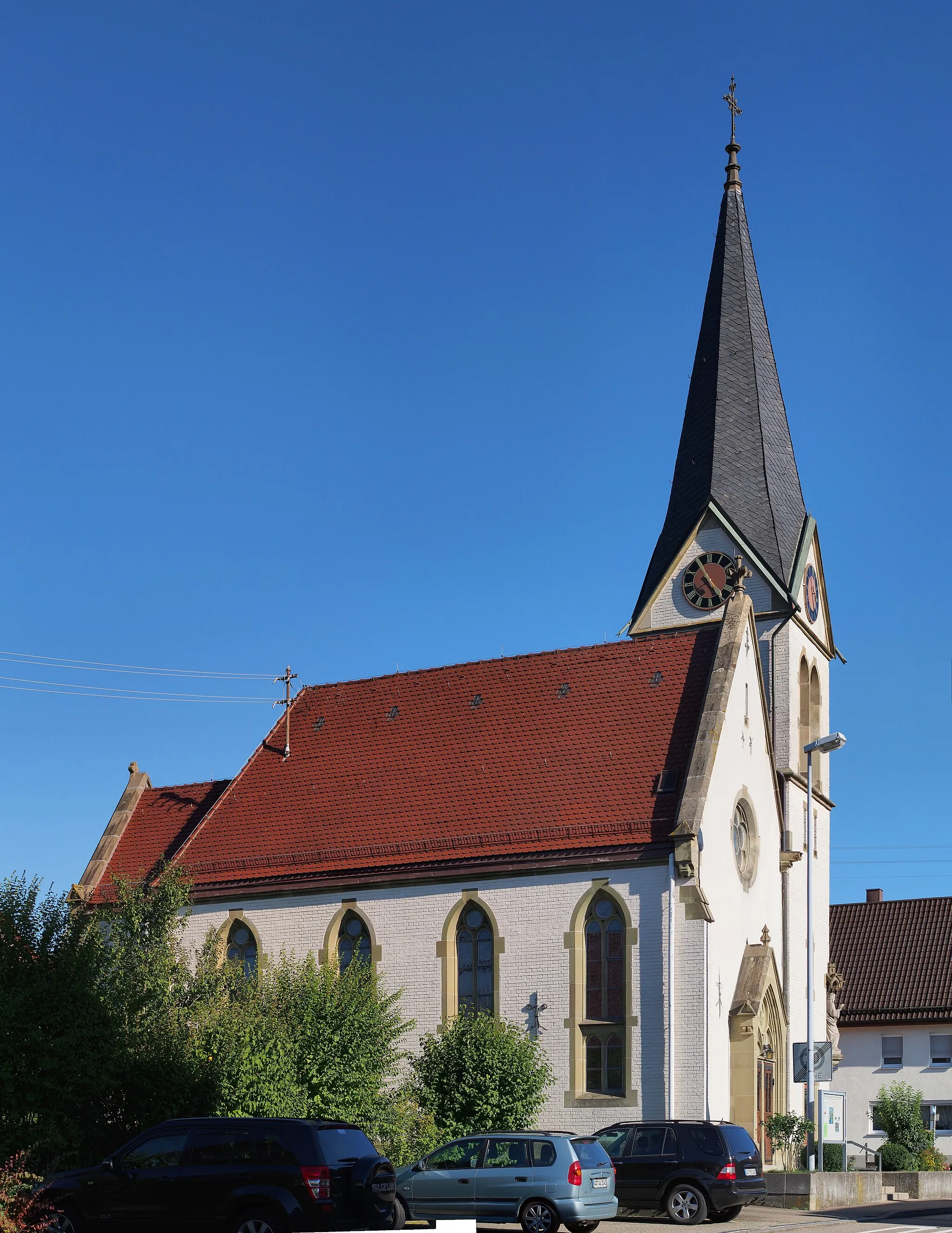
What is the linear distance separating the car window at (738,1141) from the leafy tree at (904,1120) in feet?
51.9

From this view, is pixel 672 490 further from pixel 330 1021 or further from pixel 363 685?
pixel 330 1021

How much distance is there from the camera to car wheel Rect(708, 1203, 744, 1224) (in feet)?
80.9

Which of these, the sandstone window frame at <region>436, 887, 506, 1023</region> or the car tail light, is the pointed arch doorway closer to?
the sandstone window frame at <region>436, 887, 506, 1023</region>

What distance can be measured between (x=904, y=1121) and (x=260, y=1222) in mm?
29667


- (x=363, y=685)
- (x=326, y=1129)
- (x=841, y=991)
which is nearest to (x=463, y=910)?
(x=363, y=685)

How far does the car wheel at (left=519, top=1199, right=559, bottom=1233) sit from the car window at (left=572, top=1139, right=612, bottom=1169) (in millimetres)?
748

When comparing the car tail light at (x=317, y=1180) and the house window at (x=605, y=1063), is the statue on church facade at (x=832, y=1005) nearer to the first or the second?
the house window at (x=605, y=1063)

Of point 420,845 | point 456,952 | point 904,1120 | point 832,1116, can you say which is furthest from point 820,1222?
point 904,1120

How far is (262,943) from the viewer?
36875 millimetres

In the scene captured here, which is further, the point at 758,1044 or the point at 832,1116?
the point at 758,1044

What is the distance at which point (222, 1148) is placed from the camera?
18328 mm

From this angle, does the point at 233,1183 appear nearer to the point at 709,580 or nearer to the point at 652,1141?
the point at 652,1141

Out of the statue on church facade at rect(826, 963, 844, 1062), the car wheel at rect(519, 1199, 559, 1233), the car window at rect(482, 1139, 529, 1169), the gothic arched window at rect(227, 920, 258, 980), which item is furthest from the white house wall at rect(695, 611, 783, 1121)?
the gothic arched window at rect(227, 920, 258, 980)

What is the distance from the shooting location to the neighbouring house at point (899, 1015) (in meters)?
50.8
